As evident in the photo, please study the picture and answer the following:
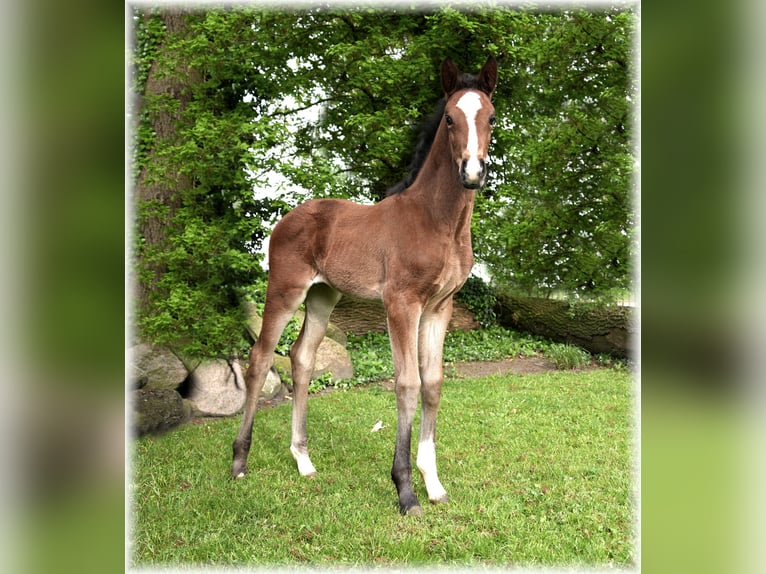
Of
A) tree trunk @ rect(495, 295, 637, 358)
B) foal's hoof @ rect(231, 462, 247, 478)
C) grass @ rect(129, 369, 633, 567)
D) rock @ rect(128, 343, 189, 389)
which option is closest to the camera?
grass @ rect(129, 369, 633, 567)

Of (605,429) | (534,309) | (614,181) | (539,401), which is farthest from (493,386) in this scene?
(614,181)

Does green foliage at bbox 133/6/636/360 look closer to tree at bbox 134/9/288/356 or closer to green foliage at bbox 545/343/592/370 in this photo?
tree at bbox 134/9/288/356

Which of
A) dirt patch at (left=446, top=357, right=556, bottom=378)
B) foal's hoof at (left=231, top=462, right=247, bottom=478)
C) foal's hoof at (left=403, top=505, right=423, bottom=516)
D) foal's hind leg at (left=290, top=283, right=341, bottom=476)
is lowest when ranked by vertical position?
dirt patch at (left=446, top=357, right=556, bottom=378)

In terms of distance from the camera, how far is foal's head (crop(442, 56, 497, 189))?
342 cm

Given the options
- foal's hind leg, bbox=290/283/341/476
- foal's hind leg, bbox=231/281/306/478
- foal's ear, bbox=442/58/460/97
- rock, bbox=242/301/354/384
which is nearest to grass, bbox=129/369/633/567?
foal's hind leg, bbox=231/281/306/478

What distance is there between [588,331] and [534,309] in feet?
2.97

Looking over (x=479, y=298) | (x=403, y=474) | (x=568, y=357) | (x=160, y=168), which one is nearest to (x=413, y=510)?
(x=403, y=474)

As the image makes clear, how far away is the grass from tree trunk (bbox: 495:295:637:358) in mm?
2846

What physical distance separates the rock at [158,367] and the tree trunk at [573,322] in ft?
18.4

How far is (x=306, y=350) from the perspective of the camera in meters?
5.13

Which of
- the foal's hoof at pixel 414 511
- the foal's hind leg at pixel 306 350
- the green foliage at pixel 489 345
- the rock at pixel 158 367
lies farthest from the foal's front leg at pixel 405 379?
the green foliage at pixel 489 345
